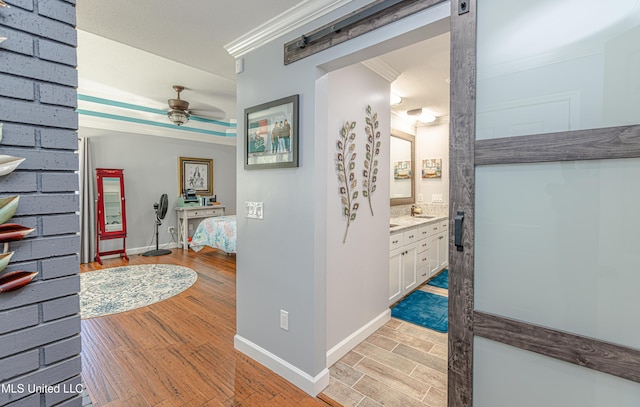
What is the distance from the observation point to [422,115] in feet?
14.7

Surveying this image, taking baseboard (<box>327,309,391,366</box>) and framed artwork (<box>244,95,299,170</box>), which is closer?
framed artwork (<box>244,95,299,170</box>)

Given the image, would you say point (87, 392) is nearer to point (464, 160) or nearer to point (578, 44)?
point (464, 160)

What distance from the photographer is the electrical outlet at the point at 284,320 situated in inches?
79.7

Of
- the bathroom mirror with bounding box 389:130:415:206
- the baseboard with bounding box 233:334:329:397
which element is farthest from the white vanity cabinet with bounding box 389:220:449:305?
the baseboard with bounding box 233:334:329:397

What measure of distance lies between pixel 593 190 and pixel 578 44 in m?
0.52

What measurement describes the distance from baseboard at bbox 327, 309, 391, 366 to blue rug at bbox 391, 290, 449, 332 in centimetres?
26

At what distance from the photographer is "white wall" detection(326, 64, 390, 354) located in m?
2.22

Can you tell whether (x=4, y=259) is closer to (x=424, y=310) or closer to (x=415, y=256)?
(x=424, y=310)

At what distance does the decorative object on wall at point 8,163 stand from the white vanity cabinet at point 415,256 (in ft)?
9.10

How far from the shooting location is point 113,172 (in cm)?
512

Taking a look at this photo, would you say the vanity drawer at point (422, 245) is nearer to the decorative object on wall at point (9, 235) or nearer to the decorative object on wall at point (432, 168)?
the decorative object on wall at point (432, 168)

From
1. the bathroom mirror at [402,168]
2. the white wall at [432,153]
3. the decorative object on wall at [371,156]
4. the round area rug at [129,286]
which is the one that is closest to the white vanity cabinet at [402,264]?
the decorative object on wall at [371,156]

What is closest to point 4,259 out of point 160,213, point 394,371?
point 394,371

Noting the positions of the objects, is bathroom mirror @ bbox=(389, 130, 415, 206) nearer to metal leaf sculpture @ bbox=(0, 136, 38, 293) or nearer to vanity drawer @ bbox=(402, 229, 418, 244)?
vanity drawer @ bbox=(402, 229, 418, 244)
